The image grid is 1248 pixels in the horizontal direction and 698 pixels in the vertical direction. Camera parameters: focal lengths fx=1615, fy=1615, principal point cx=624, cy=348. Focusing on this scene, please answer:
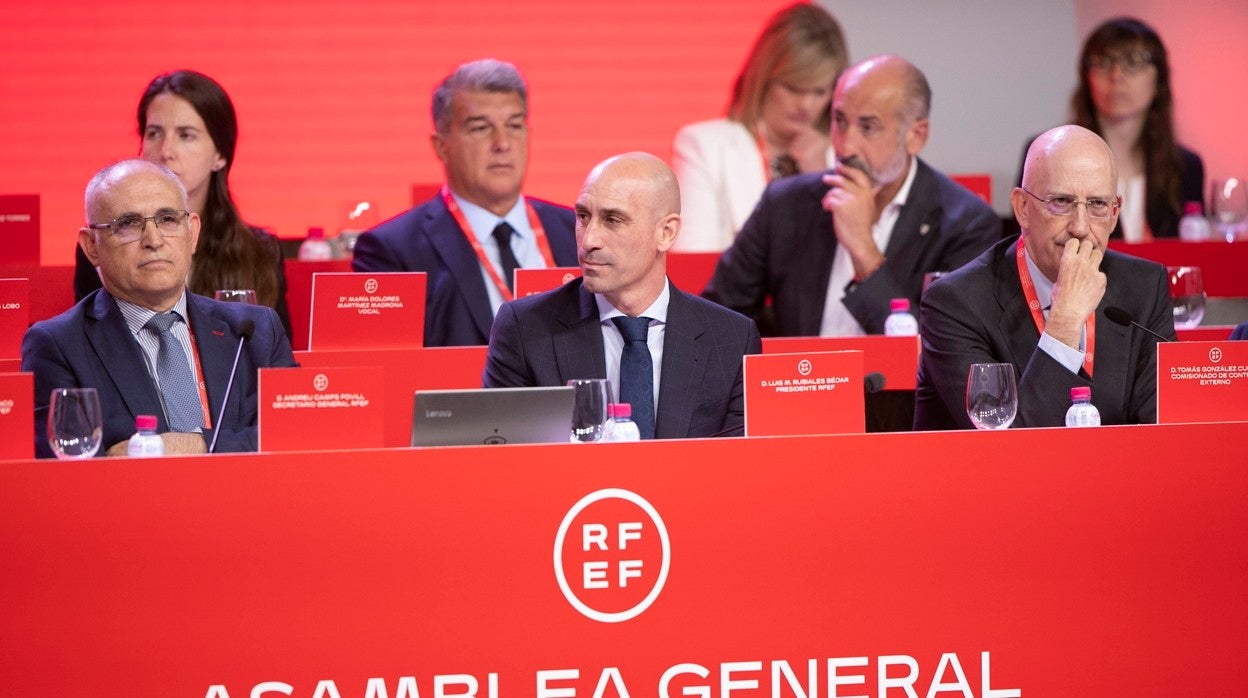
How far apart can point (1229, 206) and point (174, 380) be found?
13.5 ft

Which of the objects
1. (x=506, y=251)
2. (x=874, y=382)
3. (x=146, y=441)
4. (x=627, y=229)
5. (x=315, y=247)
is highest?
(x=315, y=247)

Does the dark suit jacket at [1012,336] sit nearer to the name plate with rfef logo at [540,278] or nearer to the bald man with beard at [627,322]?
the bald man with beard at [627,322]

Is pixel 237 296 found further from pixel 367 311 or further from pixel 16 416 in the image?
pixel 16 416

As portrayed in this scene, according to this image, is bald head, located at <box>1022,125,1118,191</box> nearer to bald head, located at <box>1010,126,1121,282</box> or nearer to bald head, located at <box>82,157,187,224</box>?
bald head, located at <box>1010,126,1121,282</box>

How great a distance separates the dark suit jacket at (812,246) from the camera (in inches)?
181

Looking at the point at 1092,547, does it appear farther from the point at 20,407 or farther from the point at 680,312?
the point at 20,407

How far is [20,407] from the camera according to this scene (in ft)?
8.49

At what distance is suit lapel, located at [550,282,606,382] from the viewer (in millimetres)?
3342

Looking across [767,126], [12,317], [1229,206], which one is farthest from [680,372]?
[1229,206]

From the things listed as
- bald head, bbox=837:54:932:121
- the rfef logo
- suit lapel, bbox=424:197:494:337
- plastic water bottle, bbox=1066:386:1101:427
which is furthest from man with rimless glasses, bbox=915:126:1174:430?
suit lapel, bbox=424:197:494:337

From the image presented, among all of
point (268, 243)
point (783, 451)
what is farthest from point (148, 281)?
point (783, 451)

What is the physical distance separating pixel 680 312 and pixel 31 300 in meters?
1.93

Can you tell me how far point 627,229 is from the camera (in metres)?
3.43

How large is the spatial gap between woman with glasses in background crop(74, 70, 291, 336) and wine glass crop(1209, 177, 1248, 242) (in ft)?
11.2
